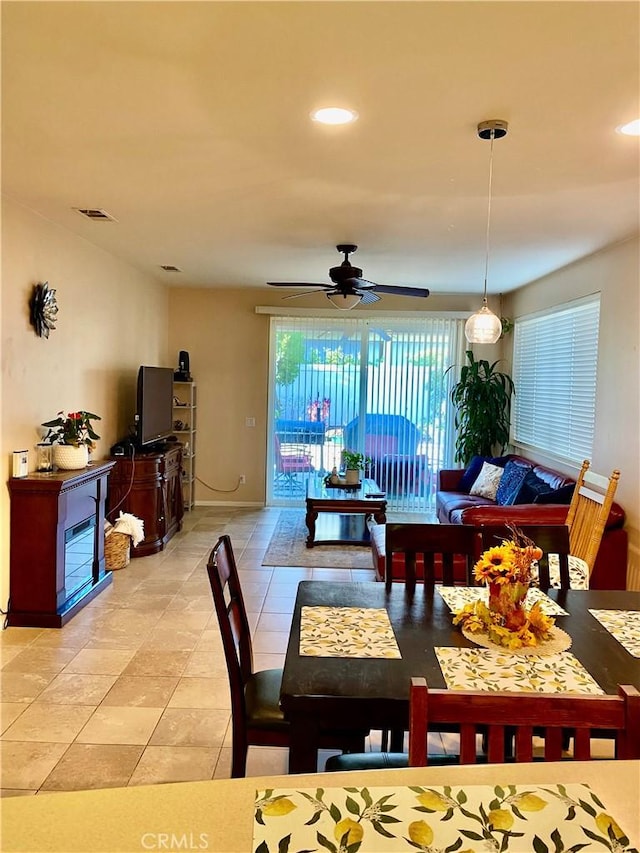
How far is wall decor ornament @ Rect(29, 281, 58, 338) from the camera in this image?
12.8 feet

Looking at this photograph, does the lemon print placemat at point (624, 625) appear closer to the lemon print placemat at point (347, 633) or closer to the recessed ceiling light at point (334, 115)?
the lemon print placemat at point (347, 633)

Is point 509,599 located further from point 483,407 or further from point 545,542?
point 483,407

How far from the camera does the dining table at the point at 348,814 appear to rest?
881mm

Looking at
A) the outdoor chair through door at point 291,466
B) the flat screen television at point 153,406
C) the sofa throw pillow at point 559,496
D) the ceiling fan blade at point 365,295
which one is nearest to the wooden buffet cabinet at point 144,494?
the flat screen television at point 153,406

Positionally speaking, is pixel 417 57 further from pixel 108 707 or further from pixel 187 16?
pixel 108 707

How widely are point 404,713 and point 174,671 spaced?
2011 mm

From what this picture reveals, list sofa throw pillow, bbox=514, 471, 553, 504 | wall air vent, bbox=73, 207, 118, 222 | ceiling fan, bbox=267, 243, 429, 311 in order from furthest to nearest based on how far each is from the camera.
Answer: sofa throw pillow, bbox=514, 471, 553, 504 < ceiling fan, bbox=267, 243, 429, 311 < wall air vent, bbox=73, 207, 118, 222

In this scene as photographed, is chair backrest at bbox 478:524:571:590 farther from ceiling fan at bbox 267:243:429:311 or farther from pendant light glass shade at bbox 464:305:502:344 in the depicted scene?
ceiling fan at bbox 267:243:429:311

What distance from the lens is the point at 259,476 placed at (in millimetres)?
7531

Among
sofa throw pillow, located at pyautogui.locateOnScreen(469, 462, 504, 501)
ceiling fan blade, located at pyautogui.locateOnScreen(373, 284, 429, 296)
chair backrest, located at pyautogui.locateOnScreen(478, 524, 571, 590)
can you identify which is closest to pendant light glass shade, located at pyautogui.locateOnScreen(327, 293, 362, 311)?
ceiling fan blade, located at pyautogui.locateOnScreen(373, 284, 429, 296)

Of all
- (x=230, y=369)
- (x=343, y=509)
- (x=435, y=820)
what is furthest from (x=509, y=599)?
(x=230, y=369)

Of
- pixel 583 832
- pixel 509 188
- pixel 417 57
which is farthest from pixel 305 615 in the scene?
pixel 509 188
